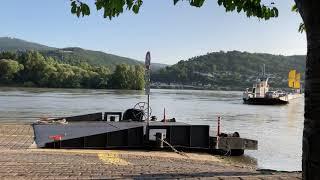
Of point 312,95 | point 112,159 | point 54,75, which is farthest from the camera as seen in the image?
point 54,75

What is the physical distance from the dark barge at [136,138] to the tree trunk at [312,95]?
41.1ft

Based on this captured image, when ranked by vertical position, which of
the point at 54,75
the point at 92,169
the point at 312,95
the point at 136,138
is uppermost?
the point at 54,75

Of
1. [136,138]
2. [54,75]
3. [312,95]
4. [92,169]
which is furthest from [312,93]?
[54,75]

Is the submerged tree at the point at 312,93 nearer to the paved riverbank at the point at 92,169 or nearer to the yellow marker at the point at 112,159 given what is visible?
the paved riverbank at the point at 92,169

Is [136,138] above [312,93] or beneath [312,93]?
beneath

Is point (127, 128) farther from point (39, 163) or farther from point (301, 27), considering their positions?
point (301, 27)

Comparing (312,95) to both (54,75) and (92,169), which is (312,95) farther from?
(54,75)

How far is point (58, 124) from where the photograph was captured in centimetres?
2030

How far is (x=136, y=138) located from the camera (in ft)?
57.1

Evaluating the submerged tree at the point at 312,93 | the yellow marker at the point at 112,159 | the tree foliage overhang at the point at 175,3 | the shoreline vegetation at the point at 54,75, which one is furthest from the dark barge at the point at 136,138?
the shoreline vegetation at the point at 54,75

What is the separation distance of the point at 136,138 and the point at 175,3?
13474 mm

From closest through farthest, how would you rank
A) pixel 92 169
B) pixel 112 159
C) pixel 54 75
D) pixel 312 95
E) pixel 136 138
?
pixel 312 95 → pixel 92 169 → pixel 112 159 → pixel 136 138 → pixel 54 75

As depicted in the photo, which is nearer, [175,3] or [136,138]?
[175,3]

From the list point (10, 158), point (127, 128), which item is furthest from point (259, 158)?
point (10, 158)
